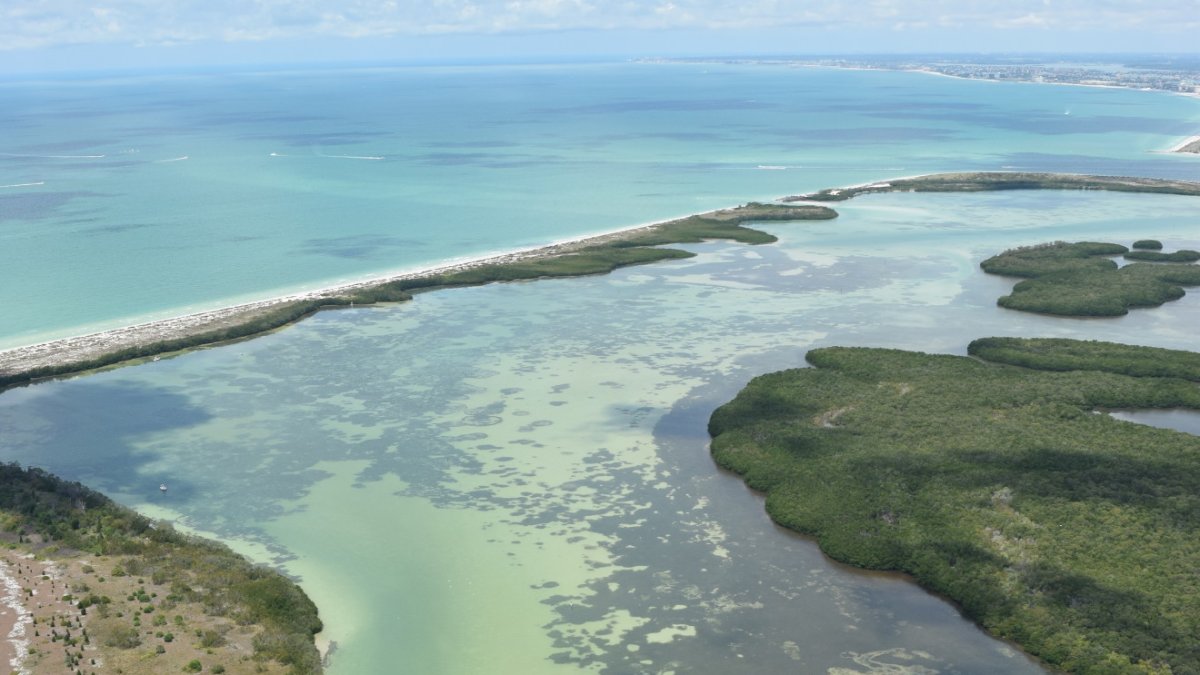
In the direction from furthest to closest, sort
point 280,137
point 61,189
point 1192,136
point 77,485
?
point 280,137, point 1192,136, point 61,189, point 77,485

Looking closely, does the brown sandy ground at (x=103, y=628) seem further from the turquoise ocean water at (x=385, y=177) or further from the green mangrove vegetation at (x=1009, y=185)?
the green mangrove vegetation at (x=1009, y=185)

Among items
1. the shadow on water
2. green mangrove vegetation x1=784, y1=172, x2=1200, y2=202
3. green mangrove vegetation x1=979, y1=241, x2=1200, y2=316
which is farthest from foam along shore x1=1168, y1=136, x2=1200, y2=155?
the shadow on water

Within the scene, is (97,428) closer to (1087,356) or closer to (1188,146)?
(1087,356)

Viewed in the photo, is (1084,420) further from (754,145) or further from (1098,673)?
(754,145)

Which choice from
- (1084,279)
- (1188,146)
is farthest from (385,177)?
(1188,146)

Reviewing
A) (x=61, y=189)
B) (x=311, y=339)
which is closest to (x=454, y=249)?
(x=311, y=339)
